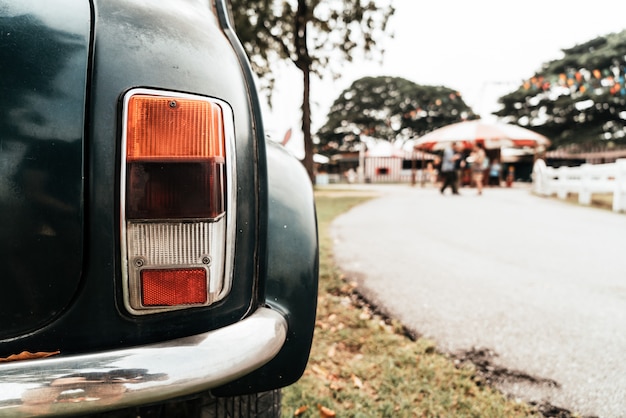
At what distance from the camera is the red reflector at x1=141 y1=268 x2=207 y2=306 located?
0.88m

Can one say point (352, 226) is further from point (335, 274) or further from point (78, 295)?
point (78, 295)

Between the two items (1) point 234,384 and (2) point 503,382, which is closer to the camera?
(1) point 234,384

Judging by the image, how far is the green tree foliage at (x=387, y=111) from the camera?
46.8m

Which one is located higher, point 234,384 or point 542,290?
point 234,384

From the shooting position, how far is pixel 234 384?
1031mm

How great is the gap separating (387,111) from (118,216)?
50448 mm

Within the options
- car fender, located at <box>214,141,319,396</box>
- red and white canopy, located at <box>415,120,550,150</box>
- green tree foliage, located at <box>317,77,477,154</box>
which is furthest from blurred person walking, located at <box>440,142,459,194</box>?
green tree foliage, located at <box>317,77,477,154</box>

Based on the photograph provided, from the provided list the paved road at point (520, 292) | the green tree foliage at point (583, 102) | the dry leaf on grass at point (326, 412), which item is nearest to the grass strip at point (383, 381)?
the dry leaf on grass at point (326, 412)

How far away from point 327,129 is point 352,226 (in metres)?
42.7

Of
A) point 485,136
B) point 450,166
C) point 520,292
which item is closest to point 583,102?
point 485,136

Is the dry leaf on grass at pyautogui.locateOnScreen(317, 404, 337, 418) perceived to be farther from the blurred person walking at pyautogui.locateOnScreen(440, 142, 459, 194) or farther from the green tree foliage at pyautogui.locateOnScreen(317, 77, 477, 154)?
the green tree foliage at pyautogui.locateOnScreen(317, 77, 477, 154)

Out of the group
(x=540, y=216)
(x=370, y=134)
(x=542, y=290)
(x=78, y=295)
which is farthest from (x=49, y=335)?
(x=370, y=134)

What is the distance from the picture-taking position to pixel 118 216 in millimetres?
857

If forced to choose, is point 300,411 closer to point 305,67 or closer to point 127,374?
point 127,374
